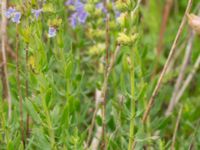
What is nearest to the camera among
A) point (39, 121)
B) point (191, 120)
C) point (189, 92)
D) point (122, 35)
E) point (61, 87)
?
point (122, 35)

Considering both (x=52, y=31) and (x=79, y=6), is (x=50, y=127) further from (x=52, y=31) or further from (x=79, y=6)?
(x=79, y=6)

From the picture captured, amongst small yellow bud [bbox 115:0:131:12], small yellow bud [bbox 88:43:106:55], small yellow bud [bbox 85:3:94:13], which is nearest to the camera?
small yellow bud [bbox 115:0:131:12]

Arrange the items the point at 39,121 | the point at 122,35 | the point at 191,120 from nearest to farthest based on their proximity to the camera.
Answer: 1. the point at 122,35
2. the point at 39,121
3. the point at 191,120

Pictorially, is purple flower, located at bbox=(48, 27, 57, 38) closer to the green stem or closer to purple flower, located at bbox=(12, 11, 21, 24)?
purple flower, located at bbox=(12, 11, 21, 24)

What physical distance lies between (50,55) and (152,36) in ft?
4.38

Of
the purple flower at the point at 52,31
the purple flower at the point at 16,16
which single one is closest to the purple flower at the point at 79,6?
the purple flower at the point at 52,31

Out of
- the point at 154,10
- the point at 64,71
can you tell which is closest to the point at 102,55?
the point at 64,71

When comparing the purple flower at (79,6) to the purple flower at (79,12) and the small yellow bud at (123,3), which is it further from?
the small yellow bud at (123,3)

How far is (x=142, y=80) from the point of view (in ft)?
6.78

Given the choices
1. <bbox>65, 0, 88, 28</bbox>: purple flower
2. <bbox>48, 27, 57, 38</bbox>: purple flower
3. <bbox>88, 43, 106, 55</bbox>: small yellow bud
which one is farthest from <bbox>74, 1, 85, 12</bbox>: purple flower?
<bbox>48, 27, 57, 38</bbox>: purple flower

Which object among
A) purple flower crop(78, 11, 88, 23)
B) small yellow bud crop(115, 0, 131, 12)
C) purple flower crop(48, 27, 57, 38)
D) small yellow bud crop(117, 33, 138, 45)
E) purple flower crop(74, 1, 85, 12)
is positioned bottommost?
purple flower crop(78, 11, 88, 23)

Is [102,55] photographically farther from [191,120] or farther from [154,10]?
[154,10]

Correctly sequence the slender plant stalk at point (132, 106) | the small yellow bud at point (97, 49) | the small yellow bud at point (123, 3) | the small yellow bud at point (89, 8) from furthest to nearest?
the small yellow bud at point (97, 49) < the small yellow bud at point (89, 8) < the slender plant stalk at point (132, 106) < the small yellow bud at point (123, 3)

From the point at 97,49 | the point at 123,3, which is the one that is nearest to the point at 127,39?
the point at 123,3
